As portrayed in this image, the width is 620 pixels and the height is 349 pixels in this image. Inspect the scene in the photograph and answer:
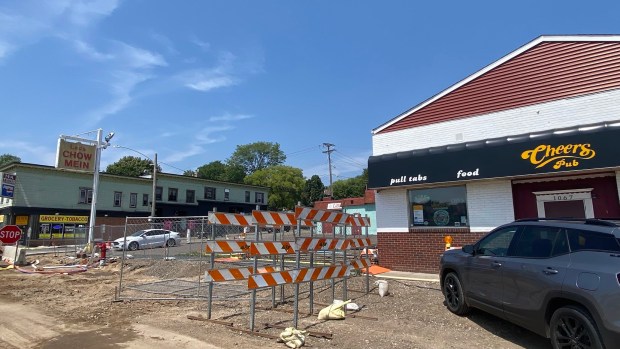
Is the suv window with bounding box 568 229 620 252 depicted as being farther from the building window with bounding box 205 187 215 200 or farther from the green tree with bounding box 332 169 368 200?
the green tree with bounding box 332 169 368 200

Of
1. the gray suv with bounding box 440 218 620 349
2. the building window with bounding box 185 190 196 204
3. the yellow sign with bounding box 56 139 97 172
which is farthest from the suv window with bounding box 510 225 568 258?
the building window with bounding box 185 190 196 204

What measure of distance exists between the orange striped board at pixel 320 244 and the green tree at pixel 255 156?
95.8 metres

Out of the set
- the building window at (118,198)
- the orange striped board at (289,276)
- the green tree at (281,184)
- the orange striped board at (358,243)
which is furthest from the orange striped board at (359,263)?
the green tree at (281,184)

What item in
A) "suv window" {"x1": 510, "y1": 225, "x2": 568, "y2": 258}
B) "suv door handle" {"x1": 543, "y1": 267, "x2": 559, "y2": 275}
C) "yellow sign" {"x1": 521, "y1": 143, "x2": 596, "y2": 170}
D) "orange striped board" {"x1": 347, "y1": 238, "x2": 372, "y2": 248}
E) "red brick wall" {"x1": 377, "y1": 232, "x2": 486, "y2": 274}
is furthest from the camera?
"red brick wall" {"x1": 377, "y1": 232, "x2": 486, "y2": 274}

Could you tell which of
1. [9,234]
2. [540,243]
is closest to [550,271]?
[540,243]

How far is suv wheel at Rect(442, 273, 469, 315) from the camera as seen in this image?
755cm

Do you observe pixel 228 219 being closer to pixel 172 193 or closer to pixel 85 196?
pixel 85 196

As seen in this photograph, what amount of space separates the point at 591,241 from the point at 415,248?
29.1 ft

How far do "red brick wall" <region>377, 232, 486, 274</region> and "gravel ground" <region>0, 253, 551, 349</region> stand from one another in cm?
234

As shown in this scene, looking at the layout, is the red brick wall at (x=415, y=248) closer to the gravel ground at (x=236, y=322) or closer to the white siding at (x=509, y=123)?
the gravel ground at (x=236, y=322)

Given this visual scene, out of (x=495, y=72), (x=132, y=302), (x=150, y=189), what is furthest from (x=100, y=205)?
(x=495, y=72)

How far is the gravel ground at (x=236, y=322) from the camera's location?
20.5 ft

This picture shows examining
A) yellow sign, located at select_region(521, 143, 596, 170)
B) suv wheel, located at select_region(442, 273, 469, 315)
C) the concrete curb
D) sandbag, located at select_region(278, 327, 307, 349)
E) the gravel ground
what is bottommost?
the gravel ground

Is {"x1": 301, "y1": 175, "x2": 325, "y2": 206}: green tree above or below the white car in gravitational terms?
above
